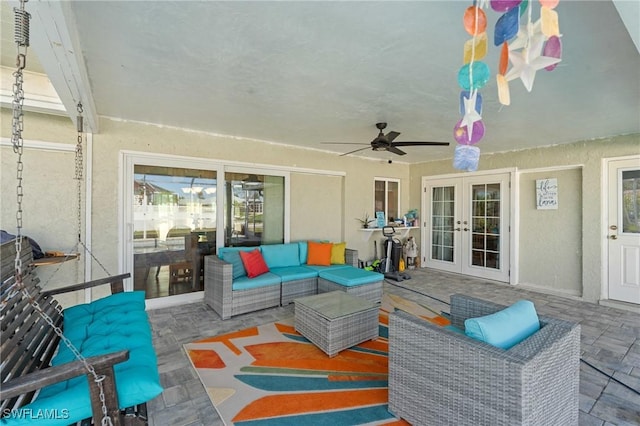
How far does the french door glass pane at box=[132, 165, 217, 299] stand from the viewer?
12.7 feet

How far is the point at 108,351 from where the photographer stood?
176cm

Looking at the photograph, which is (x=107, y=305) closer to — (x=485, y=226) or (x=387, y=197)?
(x=387, y=197)

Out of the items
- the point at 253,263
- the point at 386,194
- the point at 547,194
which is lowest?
the point at 253,263

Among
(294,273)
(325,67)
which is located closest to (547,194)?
(294,273)

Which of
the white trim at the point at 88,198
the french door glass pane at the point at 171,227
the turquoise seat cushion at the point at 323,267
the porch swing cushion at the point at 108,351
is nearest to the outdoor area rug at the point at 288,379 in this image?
the porch swing cushion at the point at 108,351

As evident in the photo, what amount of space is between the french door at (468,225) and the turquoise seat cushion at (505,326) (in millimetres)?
4179

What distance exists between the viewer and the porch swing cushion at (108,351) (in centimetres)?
131

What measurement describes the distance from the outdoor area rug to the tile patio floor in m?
0.16

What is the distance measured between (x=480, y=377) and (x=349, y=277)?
2.42 metres

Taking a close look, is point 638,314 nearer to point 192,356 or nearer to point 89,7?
point 192,356

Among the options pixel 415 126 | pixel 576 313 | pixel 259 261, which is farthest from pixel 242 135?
pixel 576 313

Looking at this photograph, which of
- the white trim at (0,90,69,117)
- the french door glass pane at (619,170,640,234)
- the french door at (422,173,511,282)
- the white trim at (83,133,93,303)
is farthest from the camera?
the french door at (422,173,511,282)

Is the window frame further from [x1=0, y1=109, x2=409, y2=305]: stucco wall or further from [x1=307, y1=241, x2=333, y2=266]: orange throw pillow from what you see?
[x1=307, y1=241, x2=333, y2=266]: orange throw pillow

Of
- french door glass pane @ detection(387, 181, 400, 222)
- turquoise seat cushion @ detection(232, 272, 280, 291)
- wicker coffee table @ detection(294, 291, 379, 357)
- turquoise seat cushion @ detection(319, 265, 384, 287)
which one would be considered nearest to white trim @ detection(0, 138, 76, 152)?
turquoise seat cushion @ detection(232, 272, 280, 291)
